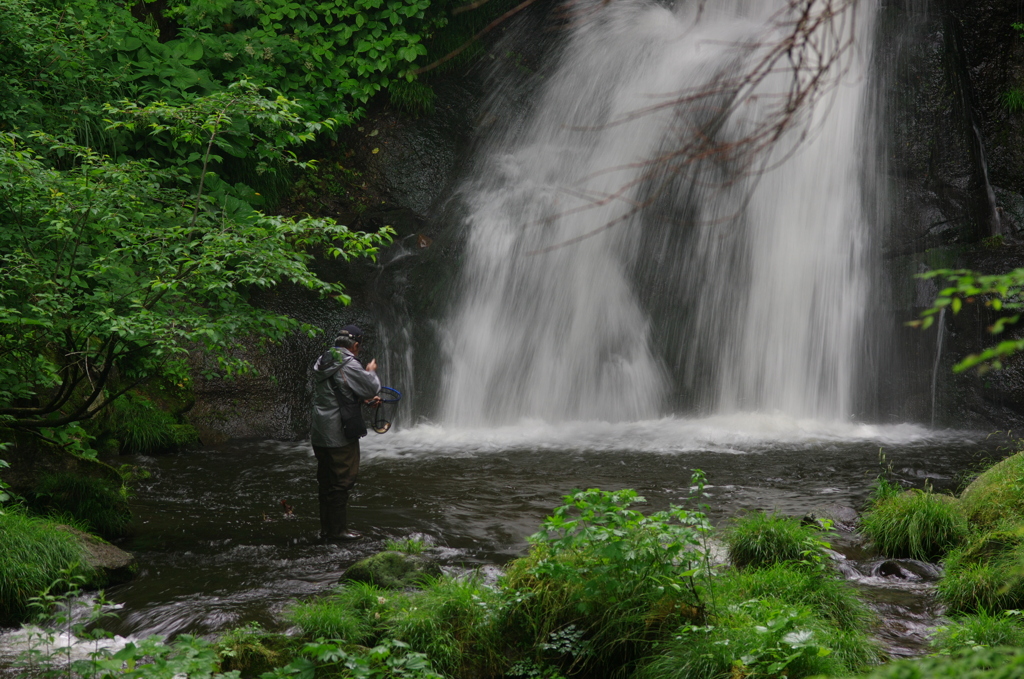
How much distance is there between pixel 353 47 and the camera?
1305 cm

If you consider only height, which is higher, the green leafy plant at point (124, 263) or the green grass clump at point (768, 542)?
the green leafy plant at point (124, 263)

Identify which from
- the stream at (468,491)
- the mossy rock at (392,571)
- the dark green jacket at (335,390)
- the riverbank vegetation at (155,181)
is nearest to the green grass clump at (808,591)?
the stream at (468,491)

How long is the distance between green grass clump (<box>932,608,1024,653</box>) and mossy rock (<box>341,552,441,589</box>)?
3.01m

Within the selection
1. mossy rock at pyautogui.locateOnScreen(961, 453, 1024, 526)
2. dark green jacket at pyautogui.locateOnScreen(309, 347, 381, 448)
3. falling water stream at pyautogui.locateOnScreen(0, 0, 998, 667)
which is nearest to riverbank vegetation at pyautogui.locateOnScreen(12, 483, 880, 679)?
mossy rock at pyautogui.locateOnScreen(961, 453, 1024, 526)

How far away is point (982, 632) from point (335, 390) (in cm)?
461

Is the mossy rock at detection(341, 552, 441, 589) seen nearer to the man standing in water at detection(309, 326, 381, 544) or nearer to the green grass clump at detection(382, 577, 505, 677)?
the green grass clump at detection(382, 577, 505, 677)

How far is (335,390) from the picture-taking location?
6.36 meters

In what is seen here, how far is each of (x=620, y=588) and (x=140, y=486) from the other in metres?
5.91

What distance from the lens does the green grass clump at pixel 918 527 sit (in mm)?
5645

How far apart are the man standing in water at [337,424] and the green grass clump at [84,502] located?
1702mm

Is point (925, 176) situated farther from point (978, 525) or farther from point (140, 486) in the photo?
point (140, 486)

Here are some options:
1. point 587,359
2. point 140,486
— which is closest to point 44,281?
point 140,486

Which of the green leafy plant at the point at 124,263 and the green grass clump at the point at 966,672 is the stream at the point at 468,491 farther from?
the green grass clump at the point at 966,672

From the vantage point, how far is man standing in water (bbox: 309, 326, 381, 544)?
6.32m
